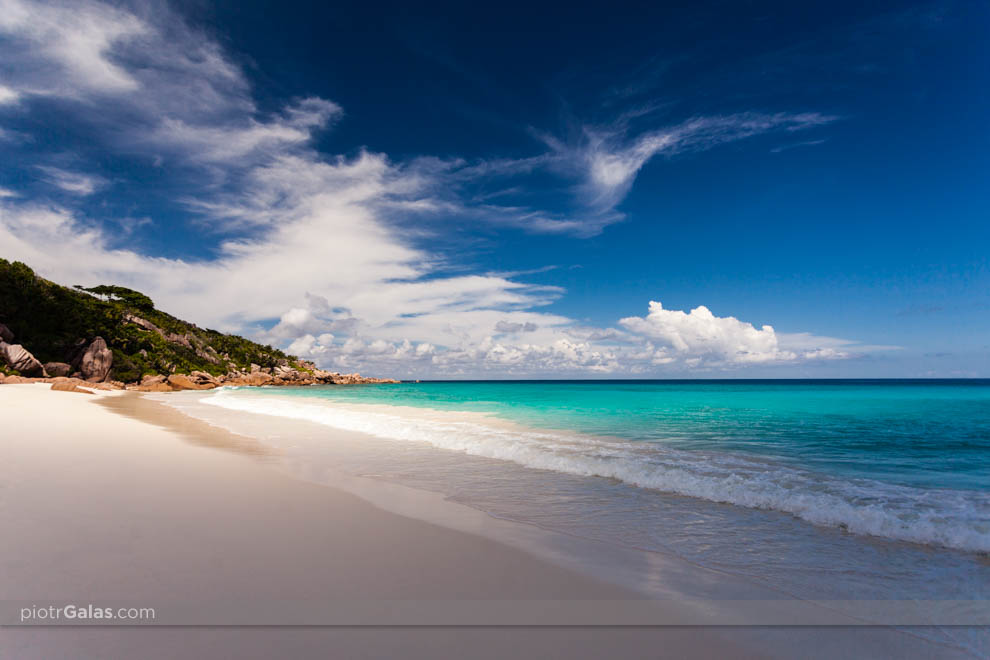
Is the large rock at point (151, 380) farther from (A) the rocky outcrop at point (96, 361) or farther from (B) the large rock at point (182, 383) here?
(A) the rocky outcrop at point (96, 361)

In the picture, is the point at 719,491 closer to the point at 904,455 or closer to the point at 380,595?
the point at 380,595

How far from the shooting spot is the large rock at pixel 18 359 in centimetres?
3866

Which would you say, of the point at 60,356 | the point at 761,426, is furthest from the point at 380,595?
the point at 60,356

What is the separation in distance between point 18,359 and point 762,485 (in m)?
57.8

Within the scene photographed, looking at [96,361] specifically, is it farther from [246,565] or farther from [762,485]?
[762,485]

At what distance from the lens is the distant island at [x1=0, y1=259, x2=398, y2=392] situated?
1703 inches

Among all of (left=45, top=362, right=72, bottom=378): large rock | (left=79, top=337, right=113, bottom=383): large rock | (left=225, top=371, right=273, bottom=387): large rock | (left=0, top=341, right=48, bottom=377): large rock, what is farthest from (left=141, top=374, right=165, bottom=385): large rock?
(left=225, top=371, right=273, bottom=387): large rock

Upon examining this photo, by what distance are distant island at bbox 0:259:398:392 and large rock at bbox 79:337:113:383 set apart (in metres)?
0.09

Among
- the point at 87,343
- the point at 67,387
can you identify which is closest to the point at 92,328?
the point at 87,343

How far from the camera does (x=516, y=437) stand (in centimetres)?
1539

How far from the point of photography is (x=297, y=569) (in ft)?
14.6

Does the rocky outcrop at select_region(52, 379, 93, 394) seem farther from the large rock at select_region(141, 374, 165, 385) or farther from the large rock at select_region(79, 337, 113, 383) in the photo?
the large rock at select_region(141, 374, 165, 385)

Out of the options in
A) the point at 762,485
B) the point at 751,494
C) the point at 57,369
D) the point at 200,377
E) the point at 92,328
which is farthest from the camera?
the point at 200,377

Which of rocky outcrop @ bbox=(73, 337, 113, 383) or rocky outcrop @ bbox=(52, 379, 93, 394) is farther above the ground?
rocky outcrop @ bbox=(73, 337, 113, 383)
